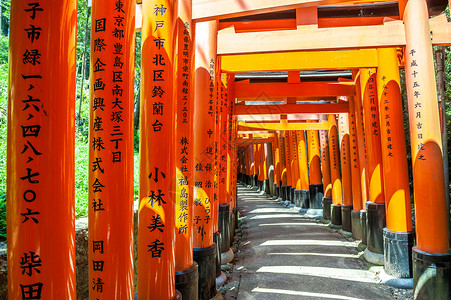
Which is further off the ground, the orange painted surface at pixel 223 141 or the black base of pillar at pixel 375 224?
the orange painted surface at pixel 223 141

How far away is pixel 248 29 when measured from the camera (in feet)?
19.4

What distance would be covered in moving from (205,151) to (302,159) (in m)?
8.98

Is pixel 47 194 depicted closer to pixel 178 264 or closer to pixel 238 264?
pixel 178 264

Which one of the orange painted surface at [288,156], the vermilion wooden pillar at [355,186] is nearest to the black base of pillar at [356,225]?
the vermilion wooden pillar at [355,186]

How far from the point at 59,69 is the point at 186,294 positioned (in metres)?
2.59

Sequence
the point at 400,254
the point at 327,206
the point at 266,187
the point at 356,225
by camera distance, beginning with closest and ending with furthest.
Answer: the point at 400,254
the point at 356,225
the point at 327,206
the point at 266,187

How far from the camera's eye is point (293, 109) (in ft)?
30.4

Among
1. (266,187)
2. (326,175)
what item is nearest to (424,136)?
(326,175)

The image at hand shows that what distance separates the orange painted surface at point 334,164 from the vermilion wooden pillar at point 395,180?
472 cm

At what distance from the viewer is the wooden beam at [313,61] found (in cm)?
550

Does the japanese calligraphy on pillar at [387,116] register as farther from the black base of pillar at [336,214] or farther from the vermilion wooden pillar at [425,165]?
the black base of pillar at [336,214]

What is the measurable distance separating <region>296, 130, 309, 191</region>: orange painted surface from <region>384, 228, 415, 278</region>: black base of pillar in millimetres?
7797

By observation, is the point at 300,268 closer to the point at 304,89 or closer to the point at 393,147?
the point at 393,147

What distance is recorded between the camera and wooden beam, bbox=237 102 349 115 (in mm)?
8492
